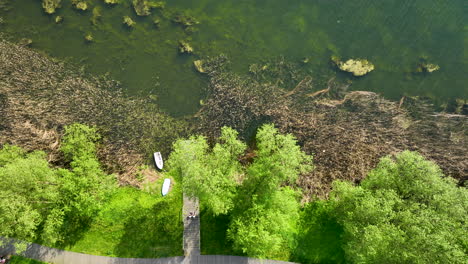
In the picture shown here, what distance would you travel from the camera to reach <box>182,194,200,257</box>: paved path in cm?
3475

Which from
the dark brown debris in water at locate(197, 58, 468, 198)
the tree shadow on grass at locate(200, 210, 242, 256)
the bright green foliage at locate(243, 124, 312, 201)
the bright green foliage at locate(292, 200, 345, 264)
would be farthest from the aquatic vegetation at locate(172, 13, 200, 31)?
the bright green foliage at locate(292, 200, 345, 264)

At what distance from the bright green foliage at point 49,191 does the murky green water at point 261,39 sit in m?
11.7

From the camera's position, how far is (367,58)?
41.0m

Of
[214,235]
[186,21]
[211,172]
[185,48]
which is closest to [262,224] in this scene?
[211,172]

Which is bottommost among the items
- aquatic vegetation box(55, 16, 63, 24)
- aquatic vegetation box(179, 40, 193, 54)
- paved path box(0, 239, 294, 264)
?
paved path box(0, 239, 294, 264)

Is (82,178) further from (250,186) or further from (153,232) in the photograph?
(250,186)

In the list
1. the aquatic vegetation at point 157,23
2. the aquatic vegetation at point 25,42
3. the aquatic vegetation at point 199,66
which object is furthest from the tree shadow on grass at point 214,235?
the aquatic vegetation at point 25,42

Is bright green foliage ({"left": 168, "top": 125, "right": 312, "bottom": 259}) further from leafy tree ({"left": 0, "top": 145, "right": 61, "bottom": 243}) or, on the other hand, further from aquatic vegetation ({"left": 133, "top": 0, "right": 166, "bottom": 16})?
aquatic vegetation ({"left": 133, "top": 0, "right": 166, "bottom": 16})

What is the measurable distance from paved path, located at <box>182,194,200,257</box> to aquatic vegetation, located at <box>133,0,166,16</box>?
2654cm

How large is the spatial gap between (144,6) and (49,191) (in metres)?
27.2

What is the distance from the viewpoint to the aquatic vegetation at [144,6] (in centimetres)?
4181

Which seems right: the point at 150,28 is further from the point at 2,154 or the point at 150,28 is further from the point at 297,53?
the point at 2,154

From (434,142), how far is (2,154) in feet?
173

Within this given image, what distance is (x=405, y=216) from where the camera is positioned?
95.2 ft
